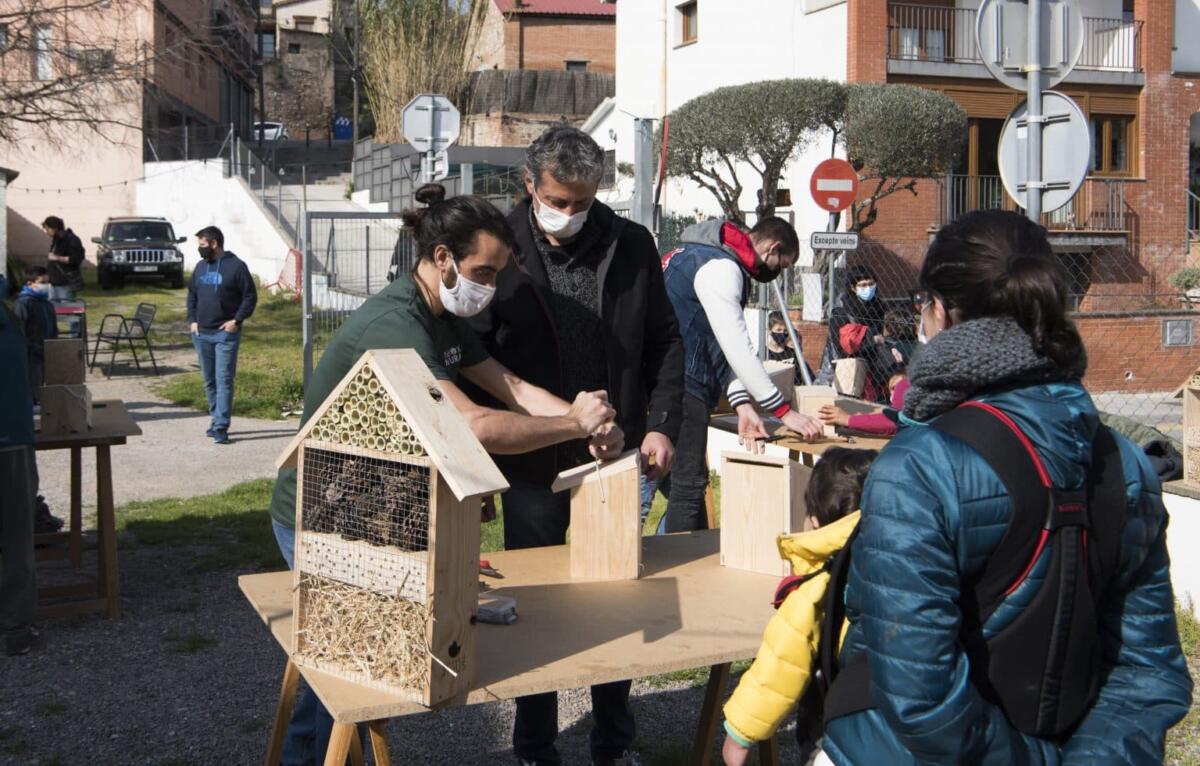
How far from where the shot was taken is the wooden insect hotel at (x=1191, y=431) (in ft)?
17.7

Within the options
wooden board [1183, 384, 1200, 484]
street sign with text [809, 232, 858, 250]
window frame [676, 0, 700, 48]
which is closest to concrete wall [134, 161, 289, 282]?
window frame [676, 0, 700, 48]

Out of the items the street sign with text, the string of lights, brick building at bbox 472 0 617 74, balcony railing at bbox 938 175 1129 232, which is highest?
brick building at bbox 472 0 617 74

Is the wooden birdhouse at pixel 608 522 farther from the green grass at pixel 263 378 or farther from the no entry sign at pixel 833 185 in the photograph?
the green grass at pixel 263 378

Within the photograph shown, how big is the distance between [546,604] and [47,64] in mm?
14331

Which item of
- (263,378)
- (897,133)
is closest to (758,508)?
(263,378)

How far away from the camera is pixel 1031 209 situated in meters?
6.41

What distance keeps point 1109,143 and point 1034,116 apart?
19.5m

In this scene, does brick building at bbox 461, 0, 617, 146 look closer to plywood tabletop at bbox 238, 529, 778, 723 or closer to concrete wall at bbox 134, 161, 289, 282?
concrete wall at bbox 134, 161, 289, 282

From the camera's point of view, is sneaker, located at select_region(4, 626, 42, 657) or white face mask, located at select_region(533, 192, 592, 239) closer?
white face mask, located at select_region(533, 192, 592, 239)

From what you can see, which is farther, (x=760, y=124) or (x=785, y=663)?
(x=760, y=124)

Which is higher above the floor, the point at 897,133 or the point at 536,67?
the point at 536,67

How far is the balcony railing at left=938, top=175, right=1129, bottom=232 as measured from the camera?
73.0ft

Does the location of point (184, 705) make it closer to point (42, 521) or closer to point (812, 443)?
point (812, 443)

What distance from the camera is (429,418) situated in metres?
2.31
